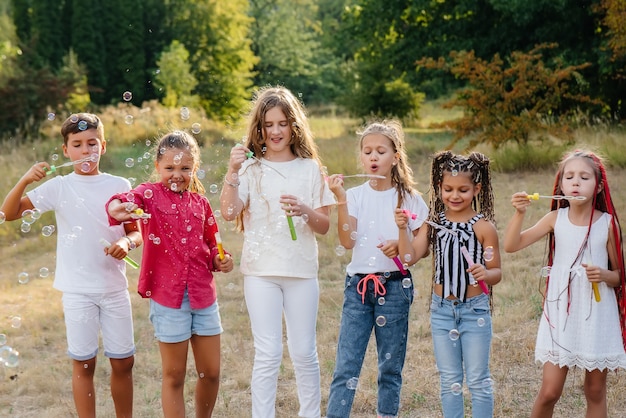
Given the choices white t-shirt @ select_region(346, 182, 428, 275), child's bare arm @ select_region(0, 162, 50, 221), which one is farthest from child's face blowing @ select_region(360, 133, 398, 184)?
child's bare arm @ select_region(0, 162, 50, 221)

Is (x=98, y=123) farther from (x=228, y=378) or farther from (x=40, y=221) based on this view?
(x=40, y=221)

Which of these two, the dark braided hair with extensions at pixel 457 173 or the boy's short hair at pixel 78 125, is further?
the boy's short hair at pixel 78 125

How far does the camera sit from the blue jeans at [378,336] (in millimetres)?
3477

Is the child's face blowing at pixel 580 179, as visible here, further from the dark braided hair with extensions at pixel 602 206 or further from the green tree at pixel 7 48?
the green tree at pixel 7 48

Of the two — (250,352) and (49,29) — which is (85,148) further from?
(49,29)

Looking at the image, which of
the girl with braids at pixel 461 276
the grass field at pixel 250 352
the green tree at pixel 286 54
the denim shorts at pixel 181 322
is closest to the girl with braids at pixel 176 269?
the denim shorts at pixel 181 322

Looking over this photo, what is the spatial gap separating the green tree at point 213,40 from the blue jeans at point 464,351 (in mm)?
24634

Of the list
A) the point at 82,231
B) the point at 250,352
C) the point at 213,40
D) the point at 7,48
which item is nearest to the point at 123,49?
the point at 213,40

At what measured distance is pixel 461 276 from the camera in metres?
3.33

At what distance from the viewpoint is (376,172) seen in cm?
356

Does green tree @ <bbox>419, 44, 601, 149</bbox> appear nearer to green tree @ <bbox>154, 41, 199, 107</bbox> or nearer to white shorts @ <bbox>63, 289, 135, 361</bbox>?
white shorts @ <bbox>63, 289, 135, 361</bbox>

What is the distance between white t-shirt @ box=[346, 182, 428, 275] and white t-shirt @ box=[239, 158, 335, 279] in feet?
0.46

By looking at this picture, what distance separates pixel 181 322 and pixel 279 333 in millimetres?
413

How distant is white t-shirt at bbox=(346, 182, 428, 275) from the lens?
138 inches
